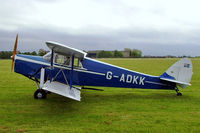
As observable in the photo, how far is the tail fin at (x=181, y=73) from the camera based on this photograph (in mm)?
7574

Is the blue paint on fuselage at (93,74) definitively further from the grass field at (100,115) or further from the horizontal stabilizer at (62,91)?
the horizontal stabilizer at (62,91)

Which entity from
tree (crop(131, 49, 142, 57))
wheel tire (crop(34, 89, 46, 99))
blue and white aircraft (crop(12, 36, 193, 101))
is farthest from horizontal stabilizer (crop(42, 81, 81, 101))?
tree (crop(131, 49, 142, 57))

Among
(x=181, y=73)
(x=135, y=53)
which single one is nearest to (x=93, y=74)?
(x=181, y=73)

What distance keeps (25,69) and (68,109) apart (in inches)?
111

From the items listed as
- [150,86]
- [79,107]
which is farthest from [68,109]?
[150,86]

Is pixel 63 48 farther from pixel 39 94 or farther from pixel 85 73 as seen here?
pixel 39 94

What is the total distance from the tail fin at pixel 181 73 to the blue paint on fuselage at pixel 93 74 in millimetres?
318

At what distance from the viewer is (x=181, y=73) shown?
770 cm

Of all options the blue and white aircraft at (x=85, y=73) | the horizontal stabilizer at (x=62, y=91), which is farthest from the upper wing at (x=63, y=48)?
the horizontal stabilizer at (x=62, y=91)

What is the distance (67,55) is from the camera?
23.3 feet

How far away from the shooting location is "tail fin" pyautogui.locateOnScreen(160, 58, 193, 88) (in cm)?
757

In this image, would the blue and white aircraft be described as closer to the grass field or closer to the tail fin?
the tail fin

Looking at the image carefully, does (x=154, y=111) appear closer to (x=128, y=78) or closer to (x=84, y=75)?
(x=128, y=78)

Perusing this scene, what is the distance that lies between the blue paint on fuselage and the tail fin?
0.32 metres
